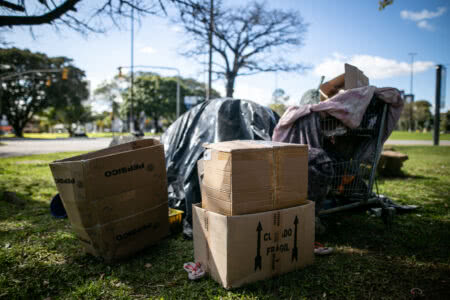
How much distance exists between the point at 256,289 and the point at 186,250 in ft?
3.03

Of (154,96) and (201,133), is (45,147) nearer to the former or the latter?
(201,133)

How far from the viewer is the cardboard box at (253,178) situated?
193 centimetres

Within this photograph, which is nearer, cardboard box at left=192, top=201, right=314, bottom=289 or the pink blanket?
cardboard box at left=192, top=201, right=314, bottom=289

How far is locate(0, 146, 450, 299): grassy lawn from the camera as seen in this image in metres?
1.95

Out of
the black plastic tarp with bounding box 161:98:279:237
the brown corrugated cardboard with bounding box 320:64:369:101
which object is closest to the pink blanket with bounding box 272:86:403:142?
the brown corrugated cardboard with bounding box 320:64:369:101

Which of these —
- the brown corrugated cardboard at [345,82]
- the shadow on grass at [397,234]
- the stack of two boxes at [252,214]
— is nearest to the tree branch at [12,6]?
the stack of two boxes at [252,214]

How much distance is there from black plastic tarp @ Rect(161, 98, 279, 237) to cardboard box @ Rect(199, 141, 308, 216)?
49.0 inches

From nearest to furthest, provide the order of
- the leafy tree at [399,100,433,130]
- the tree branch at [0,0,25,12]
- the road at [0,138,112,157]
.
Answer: the tree branch at [0,0,25,12]
the road at [0,138,112,157]
the leafy tree at [399,100,433,130]

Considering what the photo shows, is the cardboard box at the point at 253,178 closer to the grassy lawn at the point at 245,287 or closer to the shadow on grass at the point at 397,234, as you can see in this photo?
the grassy lawn at the point at 245,287

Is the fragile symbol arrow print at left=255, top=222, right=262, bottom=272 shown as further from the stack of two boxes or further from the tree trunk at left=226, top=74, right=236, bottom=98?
the tree trunk at left=226, top=74, right=236, bottom=98

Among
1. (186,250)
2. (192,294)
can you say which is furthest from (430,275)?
(186,250)

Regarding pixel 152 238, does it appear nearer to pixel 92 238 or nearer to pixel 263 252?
pixel 92 238

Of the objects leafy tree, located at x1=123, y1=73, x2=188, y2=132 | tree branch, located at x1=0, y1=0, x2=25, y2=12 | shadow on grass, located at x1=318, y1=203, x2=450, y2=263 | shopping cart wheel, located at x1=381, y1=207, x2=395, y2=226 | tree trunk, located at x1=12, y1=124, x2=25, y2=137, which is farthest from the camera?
leafy tree, located at x1=123, y1=73, x2=188, y2=132

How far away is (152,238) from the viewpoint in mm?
2711
